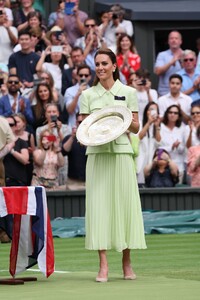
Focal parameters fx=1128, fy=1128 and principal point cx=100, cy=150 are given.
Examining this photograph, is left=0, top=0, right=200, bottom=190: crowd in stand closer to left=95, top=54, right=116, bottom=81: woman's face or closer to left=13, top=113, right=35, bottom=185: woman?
left=13, top=113, right=35, bottom=185: woman

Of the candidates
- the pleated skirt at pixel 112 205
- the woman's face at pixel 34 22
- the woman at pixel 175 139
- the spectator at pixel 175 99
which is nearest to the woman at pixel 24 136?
the woman at pixel 175 139

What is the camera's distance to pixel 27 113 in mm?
19656

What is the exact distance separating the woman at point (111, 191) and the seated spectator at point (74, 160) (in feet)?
29.2

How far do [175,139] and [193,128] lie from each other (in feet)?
1.26

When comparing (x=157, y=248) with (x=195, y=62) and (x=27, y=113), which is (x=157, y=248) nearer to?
(x=27, y=113)

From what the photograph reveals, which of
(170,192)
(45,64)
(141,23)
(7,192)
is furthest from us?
(141,23)

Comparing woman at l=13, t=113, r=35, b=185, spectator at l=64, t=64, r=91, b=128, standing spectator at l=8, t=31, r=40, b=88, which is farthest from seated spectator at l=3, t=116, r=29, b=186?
standing spectator at l=8, t=31, r=40, b=88

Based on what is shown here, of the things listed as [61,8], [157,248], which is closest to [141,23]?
[61,8]

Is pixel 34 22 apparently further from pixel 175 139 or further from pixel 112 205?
pixel 112 205

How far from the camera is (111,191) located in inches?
390

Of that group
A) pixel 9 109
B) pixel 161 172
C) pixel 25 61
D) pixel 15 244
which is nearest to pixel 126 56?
pixel 25 61

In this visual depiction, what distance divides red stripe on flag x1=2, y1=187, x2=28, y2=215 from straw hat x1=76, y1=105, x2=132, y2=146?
0.68 m

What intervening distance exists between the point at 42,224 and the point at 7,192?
17.3 inches

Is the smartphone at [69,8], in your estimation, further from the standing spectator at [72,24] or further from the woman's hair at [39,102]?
the woman's hair at [39,102]
